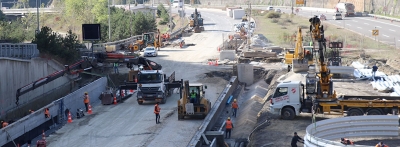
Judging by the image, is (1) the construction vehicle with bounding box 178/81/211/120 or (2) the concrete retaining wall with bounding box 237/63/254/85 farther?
(2) the concrete retaining wall with bounding box 237/63/254/85

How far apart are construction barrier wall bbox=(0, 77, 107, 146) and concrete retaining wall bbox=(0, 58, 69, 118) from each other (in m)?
4.17

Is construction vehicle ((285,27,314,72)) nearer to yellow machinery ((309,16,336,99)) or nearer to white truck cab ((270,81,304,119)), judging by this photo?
yellow machinery ((309,16,336,99))

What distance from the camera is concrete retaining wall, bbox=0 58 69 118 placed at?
1663 inches

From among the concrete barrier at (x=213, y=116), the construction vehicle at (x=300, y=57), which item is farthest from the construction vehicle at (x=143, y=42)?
the concrete barrier at (x=213, y=116)

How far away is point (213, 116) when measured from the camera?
36344 mm

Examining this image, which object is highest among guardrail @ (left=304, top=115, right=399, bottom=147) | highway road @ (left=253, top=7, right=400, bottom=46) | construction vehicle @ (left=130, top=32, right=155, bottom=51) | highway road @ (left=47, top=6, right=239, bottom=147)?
highway road @ (left=253, top=7, right=400, bottom=46)

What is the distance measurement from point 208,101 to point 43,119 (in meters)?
8.74

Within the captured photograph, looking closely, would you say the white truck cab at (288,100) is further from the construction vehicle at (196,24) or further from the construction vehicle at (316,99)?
the construction vehicle at (196,24)

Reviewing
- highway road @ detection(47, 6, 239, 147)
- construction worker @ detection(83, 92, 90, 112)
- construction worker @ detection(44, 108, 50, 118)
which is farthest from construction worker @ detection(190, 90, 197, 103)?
construction worker @ detection(44, 108, 50, 118)

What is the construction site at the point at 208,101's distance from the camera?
32.0m

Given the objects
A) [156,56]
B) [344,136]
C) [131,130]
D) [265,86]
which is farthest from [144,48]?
[344,136]

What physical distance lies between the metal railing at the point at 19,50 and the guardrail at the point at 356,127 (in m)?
23.8

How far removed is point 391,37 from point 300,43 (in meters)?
26.4

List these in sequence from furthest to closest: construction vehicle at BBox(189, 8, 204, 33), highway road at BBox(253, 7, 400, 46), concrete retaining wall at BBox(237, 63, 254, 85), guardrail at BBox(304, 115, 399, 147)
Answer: construction vehicle at BBox(189, 8, 204, 33)
highway road at BBox(253, 7, 400, 46)
concrete retaining wall at BBox(237, 63, 254, 85)
guardrail at BBox(304, 115, 399, 147)
